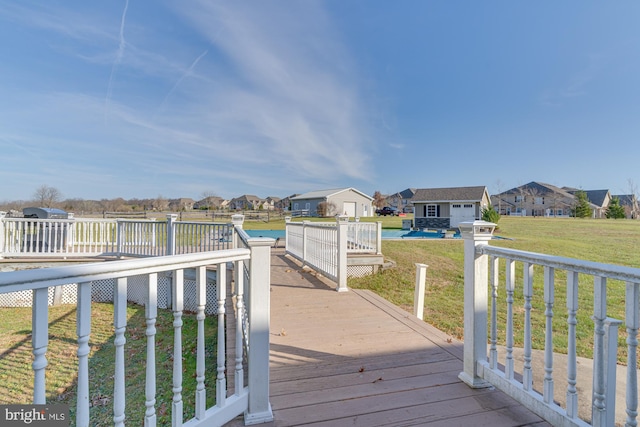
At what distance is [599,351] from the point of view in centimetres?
139

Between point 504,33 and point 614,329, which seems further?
point 504,33

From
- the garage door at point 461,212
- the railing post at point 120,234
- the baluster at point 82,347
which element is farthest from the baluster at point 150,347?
the garage door at point 461,212

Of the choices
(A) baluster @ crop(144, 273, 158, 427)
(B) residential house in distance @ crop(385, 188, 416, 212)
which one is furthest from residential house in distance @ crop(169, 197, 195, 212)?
(A) baluster @ crop(144, 273, 158, 427)

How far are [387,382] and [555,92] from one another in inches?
808

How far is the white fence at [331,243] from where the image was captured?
5371 mm

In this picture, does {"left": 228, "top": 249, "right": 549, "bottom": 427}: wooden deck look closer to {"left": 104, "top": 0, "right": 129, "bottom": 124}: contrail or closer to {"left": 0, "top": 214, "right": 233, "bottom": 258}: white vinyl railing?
{"left": 0, "top": 214, "right": 233, "bottom": 258}: white vinyl railing

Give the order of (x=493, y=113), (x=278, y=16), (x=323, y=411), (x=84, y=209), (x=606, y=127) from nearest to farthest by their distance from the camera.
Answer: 1. (x=323, y=411)
2. (x=278, y=16)
3. (x=493, y=113)
4. (x=606, y=127)
5. (x=84, y=209)

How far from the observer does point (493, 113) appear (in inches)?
700

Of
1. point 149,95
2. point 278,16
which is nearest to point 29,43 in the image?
point 149,95

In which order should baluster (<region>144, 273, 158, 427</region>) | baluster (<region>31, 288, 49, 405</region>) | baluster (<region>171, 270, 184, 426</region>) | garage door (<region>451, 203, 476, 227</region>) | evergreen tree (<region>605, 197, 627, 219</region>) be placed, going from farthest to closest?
1. evergreen tree (<region>605, 197, 627, 219</region>)
2. garage door (<region>451, 203, 476, 227</region>)
3. baluster (<region>171, 270, 184, 426</region>)
4. baluster (<region>144, 273, 158, 427</region>)
5. baluster (<region>31, 288, 49, 405</region>)

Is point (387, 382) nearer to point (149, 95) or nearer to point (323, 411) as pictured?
point (323, 411)

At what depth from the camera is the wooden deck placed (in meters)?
1.88

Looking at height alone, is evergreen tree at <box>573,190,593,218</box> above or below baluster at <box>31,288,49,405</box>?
above
